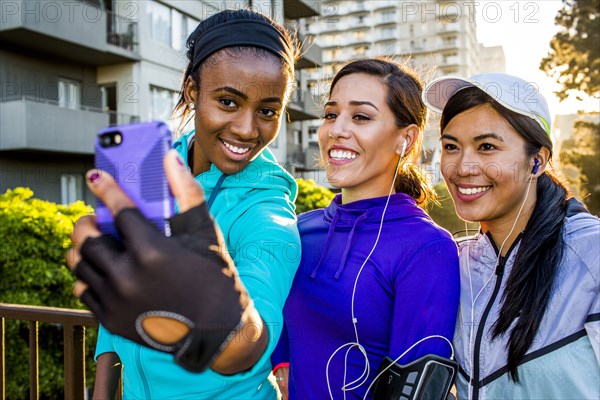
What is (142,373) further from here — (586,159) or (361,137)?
(586,159)

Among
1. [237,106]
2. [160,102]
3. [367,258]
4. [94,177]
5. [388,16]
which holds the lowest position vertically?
[367,258]

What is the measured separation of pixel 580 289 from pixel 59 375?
550 centimetres

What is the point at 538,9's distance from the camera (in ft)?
12.5

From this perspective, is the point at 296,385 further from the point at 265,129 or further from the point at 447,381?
the point at 265,129

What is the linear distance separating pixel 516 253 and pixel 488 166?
314mm

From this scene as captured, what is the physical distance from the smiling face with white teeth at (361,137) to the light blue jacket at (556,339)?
57cm

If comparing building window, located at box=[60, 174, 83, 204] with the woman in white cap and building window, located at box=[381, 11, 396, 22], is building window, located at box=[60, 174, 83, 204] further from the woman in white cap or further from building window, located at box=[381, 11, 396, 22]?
building window, located at box=[381, 11, 396, 22]

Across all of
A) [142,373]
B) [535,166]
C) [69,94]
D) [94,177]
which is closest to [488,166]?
[535,166]

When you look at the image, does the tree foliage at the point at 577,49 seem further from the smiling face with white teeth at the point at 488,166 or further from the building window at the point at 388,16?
the building window at the point at 388,16

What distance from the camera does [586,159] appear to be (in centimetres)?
1636

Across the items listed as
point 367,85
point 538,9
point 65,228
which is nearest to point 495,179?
point 367,85

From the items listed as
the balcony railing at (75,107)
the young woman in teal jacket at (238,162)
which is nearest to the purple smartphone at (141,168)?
the young woman in teal jacket at (238,162)

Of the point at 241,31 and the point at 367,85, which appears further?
the point at 367,85

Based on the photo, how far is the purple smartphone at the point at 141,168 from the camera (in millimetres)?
807
